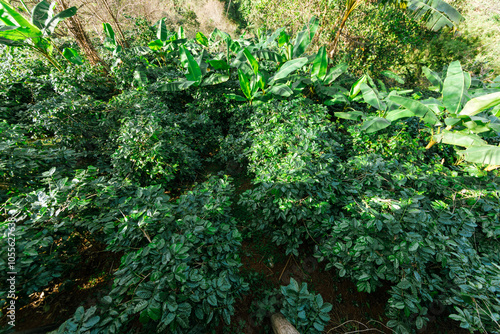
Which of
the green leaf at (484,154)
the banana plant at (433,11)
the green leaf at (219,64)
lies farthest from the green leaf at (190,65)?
the green leaf at (484,154)

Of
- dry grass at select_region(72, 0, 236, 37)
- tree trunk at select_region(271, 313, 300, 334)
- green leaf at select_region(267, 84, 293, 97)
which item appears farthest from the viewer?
dry grass at select_region(72, 0, 236, 37)

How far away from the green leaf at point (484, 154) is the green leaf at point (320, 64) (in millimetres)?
2741

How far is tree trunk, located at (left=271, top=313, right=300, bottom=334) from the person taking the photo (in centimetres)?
160

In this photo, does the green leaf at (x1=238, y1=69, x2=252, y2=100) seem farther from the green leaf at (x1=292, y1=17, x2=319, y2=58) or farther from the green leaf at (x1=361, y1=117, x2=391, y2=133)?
the green leaf at (x1=361, y1=117, x2=391, y2=133)

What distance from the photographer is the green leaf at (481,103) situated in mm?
2277

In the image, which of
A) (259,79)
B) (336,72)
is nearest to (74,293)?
(259,79)

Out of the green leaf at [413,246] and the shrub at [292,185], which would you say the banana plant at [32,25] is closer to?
the shrub at [292,185]

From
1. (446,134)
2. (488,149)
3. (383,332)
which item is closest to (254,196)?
(383,332)

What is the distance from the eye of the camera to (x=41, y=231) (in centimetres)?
164

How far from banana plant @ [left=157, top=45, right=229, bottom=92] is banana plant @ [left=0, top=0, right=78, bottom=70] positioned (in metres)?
2.18

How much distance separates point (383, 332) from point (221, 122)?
167 inches

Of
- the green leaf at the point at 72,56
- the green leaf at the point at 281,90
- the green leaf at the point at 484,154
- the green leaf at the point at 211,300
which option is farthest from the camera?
the green leaf at the point at 72,56

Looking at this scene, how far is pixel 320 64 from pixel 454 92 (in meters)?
2.21

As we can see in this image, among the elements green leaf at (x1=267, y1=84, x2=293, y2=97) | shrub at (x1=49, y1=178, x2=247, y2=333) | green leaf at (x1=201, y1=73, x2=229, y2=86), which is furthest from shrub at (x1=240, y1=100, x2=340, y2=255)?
green leaf at (x1=201, y1=73, x2=229, y2=86)
